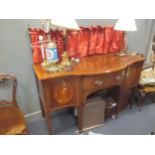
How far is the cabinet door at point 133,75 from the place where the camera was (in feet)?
6.20

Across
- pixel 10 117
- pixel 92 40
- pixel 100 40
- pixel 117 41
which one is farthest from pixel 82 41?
pixel 10 117

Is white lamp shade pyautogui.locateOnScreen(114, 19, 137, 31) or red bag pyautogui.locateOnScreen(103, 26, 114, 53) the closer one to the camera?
white lamp shade pyautogui.locateOnScreen(114, 19, 137, 31)

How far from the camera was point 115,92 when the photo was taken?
2059 millimetres

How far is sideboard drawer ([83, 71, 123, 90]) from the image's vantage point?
1581 mm

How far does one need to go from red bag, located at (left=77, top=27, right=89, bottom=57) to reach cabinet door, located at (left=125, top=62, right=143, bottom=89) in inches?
21.4

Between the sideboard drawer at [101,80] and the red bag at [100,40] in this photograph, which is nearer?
the sideboard drawer at [101,80]

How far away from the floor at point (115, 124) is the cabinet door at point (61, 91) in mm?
504

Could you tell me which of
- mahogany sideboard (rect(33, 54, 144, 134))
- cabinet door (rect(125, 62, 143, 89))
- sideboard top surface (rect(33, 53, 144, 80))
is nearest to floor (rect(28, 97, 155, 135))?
mahogany sideboard (rect(33, 54, 144, 134))

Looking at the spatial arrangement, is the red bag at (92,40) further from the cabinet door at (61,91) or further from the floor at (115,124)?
the floor at (115,124)

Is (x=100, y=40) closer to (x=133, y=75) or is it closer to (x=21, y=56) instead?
(x=133, y=75)

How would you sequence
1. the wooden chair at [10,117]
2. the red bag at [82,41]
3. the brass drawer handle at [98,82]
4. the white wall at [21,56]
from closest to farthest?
the wooden chair at [10,117] < the white wall at [21,56] < the brass drawer handle at [98,82] < the red bag at [82,41]

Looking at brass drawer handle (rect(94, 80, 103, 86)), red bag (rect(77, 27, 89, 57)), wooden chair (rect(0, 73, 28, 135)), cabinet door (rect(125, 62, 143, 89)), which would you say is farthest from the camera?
cabinet door (rect(125, 62, 143, 89))

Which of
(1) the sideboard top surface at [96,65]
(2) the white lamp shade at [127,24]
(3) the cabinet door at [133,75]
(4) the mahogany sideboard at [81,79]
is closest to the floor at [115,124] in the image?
(4) the mahogany sideboard at [81,79]

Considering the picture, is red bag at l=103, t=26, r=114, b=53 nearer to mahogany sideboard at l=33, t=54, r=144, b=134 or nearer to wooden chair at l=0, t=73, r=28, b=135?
mahogany sideboard at l=33, t=54, r=144, b=134
